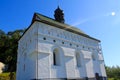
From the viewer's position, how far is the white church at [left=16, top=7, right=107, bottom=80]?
14.8m

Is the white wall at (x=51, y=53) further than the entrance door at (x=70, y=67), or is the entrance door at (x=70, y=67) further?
the entrance door at (x=70, y=67)

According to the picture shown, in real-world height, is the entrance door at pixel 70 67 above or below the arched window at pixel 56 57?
below

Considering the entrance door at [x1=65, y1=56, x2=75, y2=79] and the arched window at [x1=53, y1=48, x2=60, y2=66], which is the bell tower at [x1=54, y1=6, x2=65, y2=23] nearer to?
the arched window at [x1=53, y1=48, x2=60, y2=66]

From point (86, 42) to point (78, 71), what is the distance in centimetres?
677

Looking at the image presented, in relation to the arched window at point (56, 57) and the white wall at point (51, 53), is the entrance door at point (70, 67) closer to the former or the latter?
the white wall at point (51, 53)

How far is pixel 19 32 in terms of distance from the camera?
47062mm

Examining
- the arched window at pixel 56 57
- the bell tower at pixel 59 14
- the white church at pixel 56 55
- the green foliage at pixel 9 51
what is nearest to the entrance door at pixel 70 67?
the white church at pixel 56 55

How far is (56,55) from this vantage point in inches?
682

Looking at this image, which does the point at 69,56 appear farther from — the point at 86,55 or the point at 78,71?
the point at 86,55

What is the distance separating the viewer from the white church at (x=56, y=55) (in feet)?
48.5

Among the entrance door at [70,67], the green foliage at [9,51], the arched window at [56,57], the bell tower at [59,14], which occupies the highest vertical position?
the bell tower at [59,14]

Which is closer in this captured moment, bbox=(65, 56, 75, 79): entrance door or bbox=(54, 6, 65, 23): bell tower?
bbox=(65, 56, 75, 79): entrance door

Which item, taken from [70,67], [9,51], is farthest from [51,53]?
[9,51]

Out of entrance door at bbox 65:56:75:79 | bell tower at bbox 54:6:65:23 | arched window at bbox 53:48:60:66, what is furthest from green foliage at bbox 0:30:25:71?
entrance door at bbox 65:56:75:79
